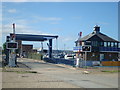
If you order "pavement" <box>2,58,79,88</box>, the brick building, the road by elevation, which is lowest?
the road

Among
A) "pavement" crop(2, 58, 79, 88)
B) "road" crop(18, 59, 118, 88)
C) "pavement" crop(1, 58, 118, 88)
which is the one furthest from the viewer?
"road" crop(18, 59, 118, 88)

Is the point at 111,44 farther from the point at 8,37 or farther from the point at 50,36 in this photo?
the point at 8,37

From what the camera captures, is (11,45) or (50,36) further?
(50,36)

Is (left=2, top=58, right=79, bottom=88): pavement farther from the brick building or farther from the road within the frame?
the brick building

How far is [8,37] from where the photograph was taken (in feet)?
140

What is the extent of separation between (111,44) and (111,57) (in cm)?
303

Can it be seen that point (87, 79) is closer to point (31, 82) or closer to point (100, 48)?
point (31, 82)

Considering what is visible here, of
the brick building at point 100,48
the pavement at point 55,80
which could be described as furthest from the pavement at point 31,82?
the brick building at point 100,48

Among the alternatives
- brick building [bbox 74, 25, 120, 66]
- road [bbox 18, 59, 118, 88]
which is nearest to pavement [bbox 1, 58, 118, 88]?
road [bbox 18, 59, 118, 88]

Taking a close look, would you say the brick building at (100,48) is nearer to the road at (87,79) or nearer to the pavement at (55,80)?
the road at (87,79)

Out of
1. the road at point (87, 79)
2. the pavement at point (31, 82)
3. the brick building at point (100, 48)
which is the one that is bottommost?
the road at point (87, 79)

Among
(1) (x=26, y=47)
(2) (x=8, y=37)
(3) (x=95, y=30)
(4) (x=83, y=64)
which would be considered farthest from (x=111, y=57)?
(1) (x=26, y=47)

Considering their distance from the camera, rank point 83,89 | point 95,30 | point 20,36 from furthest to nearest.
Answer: point 95,30
point 20,36
point 83,89

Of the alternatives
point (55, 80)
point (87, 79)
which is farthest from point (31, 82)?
point (87, 79)
